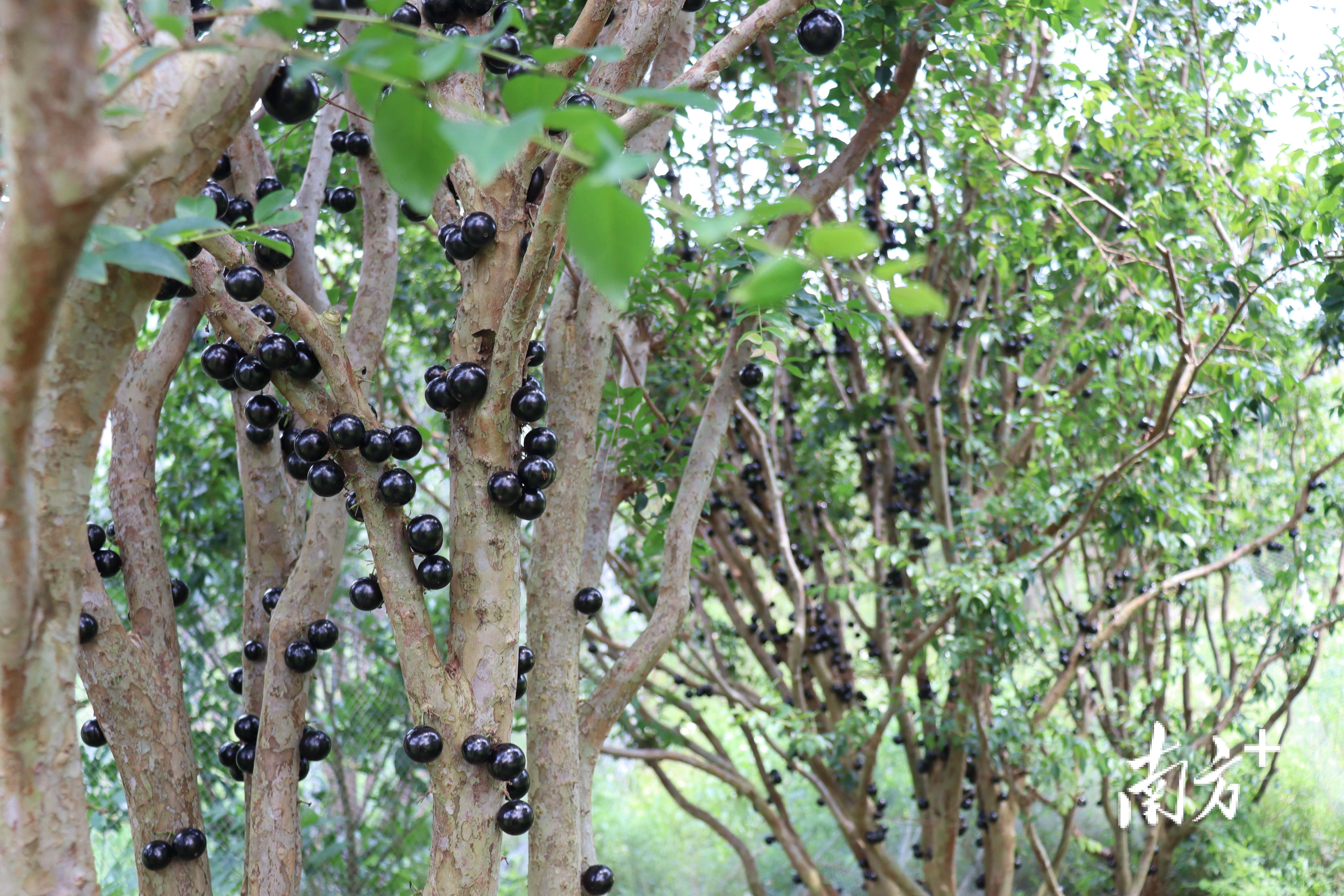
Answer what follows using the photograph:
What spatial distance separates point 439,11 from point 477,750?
1.08 metres

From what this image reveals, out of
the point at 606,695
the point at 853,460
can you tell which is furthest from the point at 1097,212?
the point at 606,695

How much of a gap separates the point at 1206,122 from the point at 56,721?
3.44 metres

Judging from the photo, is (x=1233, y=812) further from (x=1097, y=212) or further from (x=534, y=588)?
(x=534, y=588)

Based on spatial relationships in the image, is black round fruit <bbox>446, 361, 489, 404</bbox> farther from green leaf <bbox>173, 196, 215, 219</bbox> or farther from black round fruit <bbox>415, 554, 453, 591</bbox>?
green leaf <bbox>173, 196, 215, 219</bbox>

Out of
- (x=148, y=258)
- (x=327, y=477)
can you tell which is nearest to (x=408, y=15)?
(x=327, y=477)

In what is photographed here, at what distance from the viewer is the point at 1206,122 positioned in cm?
324

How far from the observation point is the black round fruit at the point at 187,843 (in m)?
1.61

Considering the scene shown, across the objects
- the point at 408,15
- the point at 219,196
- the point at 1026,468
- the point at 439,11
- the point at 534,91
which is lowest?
the point at 534,91

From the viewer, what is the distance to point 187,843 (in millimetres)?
1610

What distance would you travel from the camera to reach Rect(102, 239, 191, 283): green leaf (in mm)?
680

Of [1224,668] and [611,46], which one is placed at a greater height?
[1224,668]

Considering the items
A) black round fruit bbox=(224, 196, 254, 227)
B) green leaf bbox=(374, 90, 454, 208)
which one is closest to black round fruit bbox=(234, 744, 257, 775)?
black round fruit bbox=(224, 196, 254, 227)

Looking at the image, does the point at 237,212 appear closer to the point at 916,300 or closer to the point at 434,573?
the point at 434,573

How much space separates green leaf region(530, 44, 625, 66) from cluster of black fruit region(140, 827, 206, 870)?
1.40 meters
